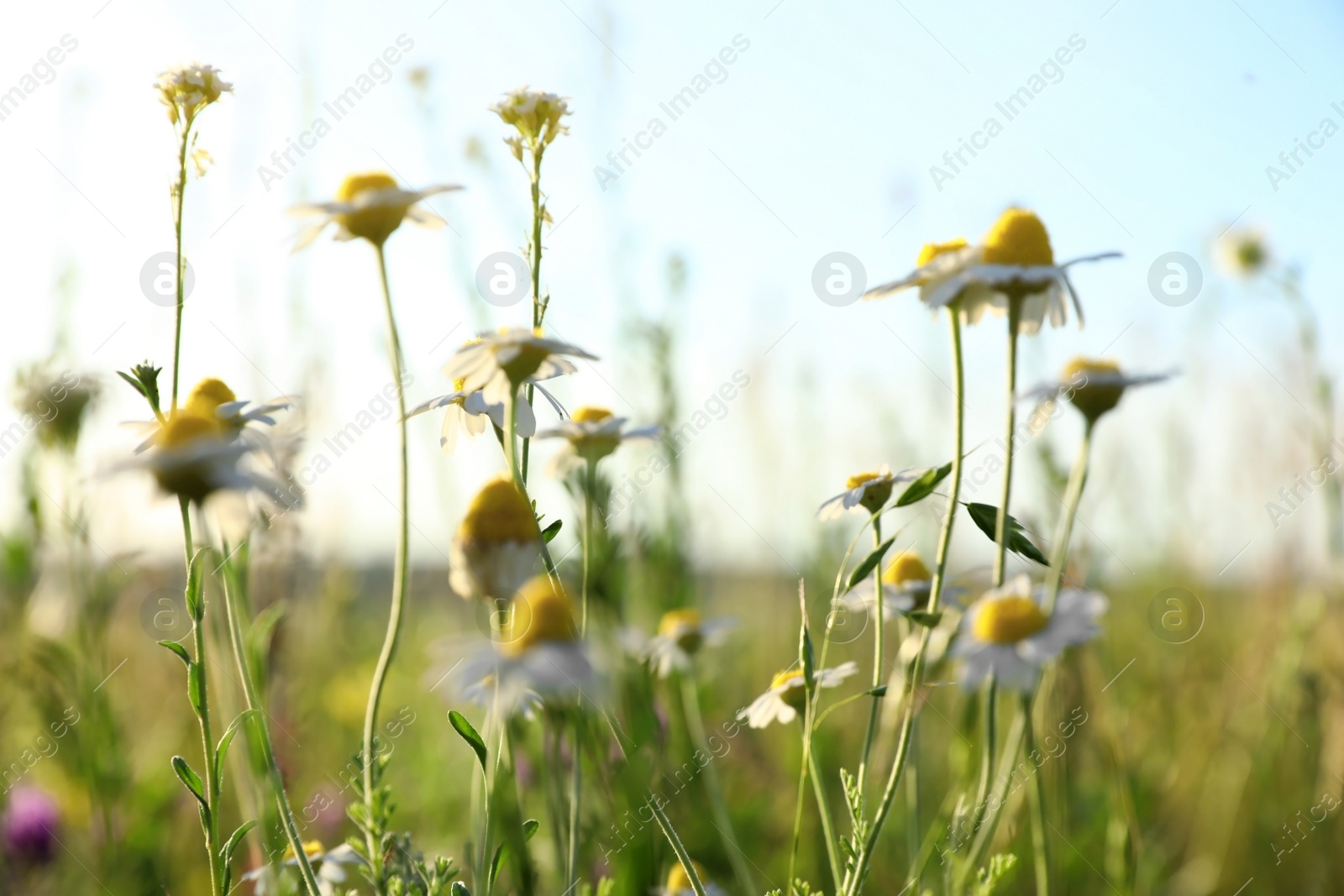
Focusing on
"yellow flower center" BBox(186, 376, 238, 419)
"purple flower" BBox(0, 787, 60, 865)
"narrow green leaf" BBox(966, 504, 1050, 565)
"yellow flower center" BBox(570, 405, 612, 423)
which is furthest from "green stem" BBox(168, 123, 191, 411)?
"purple flower" BBox(0, 787, 60, 865)

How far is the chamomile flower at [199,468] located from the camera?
0.78 meters

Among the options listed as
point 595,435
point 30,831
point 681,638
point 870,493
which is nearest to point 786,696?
point 870,493

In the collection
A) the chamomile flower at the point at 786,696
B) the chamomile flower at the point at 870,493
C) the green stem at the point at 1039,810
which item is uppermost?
the chamomile flower at the point at 870,493

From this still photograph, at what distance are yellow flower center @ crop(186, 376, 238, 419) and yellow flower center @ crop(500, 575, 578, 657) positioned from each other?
1.70 ft

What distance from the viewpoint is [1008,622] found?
100cm

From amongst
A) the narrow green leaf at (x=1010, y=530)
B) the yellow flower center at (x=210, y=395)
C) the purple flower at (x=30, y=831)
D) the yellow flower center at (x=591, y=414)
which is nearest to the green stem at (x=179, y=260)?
the yellow flower center at (x=210, y=395)

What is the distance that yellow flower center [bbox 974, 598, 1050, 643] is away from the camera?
99 cm

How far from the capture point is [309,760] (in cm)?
269

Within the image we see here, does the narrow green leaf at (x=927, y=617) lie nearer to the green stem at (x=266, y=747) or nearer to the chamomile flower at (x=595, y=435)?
the chamomile flower at (x=595, y=435)

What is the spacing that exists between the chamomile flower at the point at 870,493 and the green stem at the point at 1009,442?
0.17 meters

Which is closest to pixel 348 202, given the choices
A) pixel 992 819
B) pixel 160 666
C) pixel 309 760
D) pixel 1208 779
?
pixel 992 819

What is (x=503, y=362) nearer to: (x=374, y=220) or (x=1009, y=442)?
(x=374, y=220)

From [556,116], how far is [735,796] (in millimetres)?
1925

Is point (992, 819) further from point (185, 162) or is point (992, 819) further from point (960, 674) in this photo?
point (185, 162)
